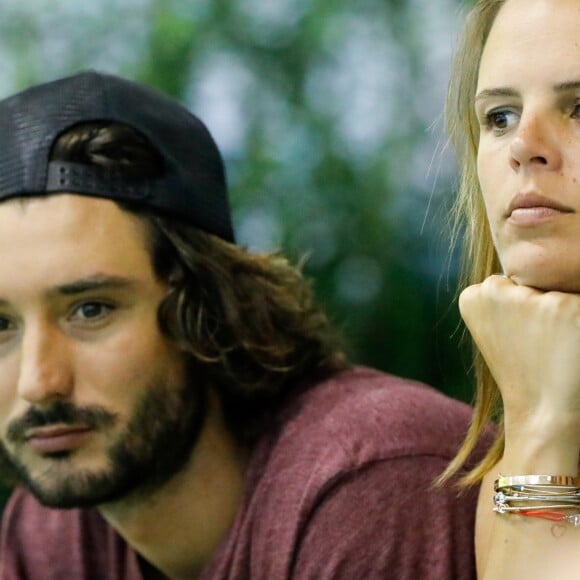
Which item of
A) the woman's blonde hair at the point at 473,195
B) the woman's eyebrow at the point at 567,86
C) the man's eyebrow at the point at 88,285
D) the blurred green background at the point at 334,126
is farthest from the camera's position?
the blurred green background at the point at 334,126

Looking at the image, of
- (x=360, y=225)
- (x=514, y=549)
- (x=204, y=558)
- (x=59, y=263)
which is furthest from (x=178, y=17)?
(x=514, y=549)

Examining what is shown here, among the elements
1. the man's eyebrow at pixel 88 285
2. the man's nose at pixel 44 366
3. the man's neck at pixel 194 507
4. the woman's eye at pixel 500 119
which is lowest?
the man's neck at pixel 194 507

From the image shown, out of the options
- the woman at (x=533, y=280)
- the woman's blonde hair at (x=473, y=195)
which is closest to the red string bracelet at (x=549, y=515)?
the woman at (x=533, y=280)

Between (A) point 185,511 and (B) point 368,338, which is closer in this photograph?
(A) point 185,511

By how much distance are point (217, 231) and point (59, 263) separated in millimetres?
243

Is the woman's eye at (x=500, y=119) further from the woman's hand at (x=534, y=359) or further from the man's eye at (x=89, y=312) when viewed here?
the man's eye at (x=89, y=312)

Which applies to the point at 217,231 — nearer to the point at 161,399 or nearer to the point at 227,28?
the point at 161,399

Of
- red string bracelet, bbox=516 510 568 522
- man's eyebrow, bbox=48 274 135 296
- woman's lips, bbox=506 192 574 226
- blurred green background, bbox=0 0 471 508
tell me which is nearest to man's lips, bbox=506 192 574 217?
woman's lips, bbox=506 192 574 226

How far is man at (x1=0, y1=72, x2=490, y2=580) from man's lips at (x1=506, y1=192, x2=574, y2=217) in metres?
0.38

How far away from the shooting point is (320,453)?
4.32 feet

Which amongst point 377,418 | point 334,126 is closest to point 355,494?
point 377,418

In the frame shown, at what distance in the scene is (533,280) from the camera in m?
1.03

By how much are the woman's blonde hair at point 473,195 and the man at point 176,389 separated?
0.12 meters

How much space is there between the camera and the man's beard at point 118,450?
138 centimetres
